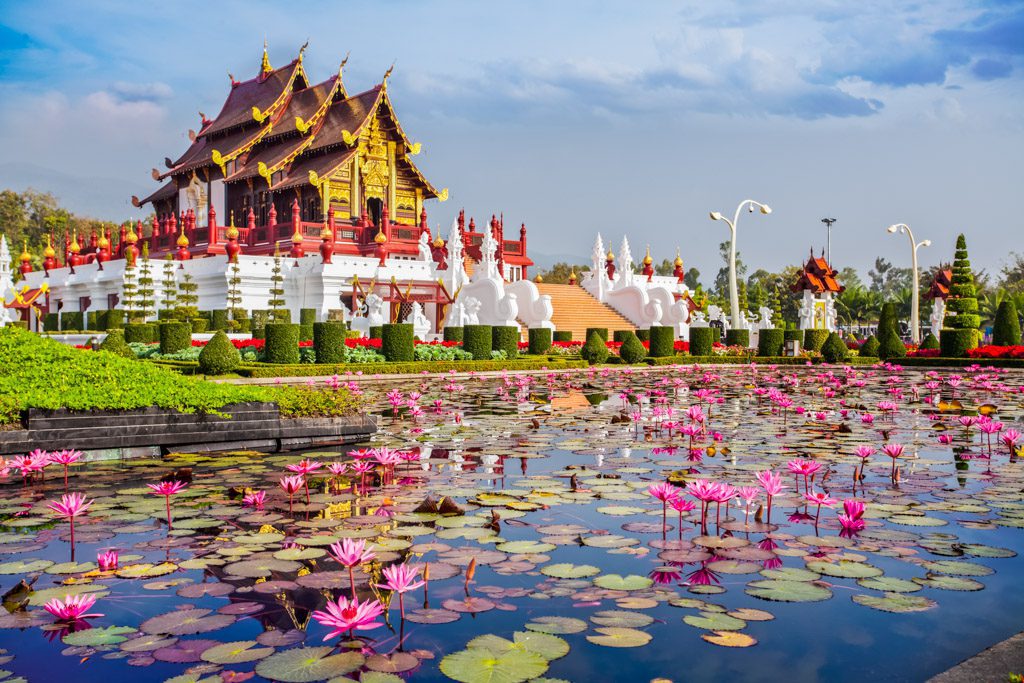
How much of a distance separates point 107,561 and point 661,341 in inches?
924

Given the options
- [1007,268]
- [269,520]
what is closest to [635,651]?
→ [269,520]

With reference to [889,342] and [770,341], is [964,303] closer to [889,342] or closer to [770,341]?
[889,342]

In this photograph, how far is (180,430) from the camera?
8219mm

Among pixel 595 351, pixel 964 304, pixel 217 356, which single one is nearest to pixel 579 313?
pixel 595 351

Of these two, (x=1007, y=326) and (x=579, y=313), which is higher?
(x=579, y=313)

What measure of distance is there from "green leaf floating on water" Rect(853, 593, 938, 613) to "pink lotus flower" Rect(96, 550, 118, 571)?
10.8 feet

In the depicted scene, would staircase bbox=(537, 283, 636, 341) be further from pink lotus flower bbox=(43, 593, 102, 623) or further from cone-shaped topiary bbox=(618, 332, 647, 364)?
pink lotus flower bbox=(43, 593, 102, 623)

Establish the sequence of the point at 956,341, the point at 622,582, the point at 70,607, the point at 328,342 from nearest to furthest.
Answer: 1. the point at 70,607
2. the point at 622,582
3. the point at 328,342
4. the point at 956,341

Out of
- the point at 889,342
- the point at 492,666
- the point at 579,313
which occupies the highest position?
the point at 579,313

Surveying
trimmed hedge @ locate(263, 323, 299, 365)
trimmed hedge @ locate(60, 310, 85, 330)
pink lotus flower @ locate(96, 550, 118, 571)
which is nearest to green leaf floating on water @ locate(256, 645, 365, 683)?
pink lotus flower @ locate(96, 550, 118, 571)

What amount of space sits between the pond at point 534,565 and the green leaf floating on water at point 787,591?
0.02m

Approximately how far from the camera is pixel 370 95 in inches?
1576

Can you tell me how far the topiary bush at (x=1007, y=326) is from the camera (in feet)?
90.9

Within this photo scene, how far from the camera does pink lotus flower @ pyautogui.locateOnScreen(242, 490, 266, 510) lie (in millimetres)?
Result: 5340
